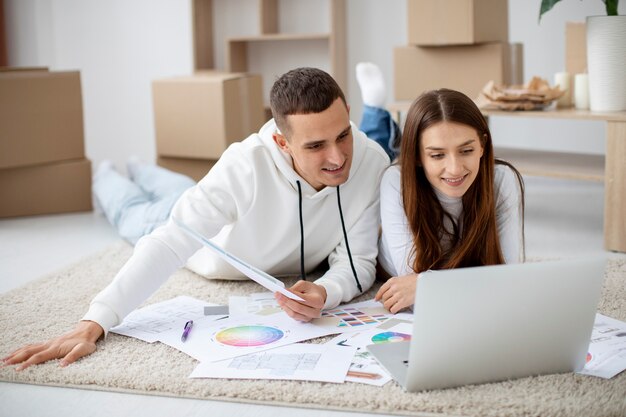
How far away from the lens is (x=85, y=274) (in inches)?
88.4

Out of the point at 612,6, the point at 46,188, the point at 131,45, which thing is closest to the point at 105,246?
the point at 46,188

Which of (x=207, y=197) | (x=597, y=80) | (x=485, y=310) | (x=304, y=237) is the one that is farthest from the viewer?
(x=597, y=80)

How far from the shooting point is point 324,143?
170 cm

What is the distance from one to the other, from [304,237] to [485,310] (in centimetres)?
77

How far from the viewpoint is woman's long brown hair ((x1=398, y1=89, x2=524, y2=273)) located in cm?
171

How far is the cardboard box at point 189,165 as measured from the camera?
136 inches

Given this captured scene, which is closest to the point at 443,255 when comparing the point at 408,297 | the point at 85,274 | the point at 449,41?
the point at 408,297

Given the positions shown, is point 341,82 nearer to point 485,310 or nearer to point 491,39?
point 491,39

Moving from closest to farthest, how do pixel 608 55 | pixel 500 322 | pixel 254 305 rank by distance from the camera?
pixel 500 322
pixel 254 305
pixel 608 55

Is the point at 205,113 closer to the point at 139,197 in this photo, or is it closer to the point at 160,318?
the point at 139,197

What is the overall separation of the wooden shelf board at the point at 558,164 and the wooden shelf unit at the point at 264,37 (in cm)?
138

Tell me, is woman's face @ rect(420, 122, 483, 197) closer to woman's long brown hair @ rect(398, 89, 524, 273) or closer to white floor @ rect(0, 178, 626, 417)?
woman's long brown hair @ rect(398, 89, 524, 273)

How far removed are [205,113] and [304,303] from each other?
72.8 inches

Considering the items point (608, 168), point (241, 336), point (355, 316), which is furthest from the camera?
point (608, 168)
